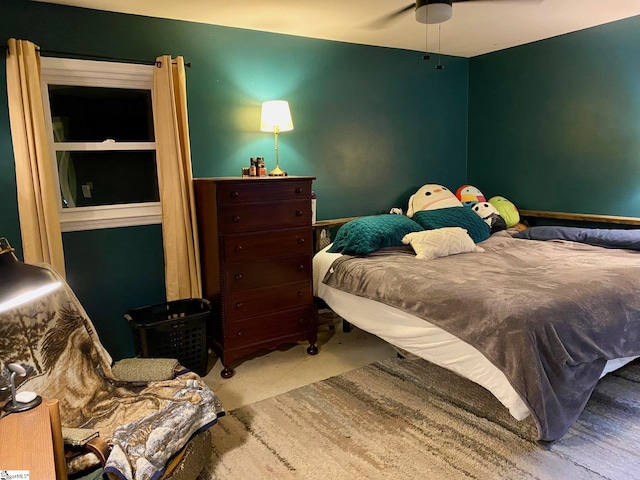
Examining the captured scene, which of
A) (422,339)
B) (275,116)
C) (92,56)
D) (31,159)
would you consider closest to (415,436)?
(422,339)

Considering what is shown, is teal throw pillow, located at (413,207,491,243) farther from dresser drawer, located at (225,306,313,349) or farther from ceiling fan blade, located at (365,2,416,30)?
ceiling fan blade, located at (365,2,416,30)

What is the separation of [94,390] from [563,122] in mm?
3913

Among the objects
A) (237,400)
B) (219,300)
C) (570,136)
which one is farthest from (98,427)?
(570,136)

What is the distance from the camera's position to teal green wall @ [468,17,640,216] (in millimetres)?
3539

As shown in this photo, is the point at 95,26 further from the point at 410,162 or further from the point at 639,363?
the point at 639,363

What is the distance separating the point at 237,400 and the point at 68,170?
1.80 metres

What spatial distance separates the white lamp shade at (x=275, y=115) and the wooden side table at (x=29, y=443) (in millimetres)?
2414

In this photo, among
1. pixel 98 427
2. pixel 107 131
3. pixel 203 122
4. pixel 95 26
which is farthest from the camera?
pixel 203 122

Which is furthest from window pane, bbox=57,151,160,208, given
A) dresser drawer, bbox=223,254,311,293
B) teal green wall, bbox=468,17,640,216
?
teal green wall, bbox=468,17,640,216

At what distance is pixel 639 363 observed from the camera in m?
2.93

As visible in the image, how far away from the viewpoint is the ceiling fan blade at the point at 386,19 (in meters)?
2.98

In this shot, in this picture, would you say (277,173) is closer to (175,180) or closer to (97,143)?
(175,180)

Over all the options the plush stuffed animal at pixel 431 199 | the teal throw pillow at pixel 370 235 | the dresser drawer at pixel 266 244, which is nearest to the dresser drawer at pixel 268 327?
the dresser drawer at pixel 266 244

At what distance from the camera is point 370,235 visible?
3287mm
